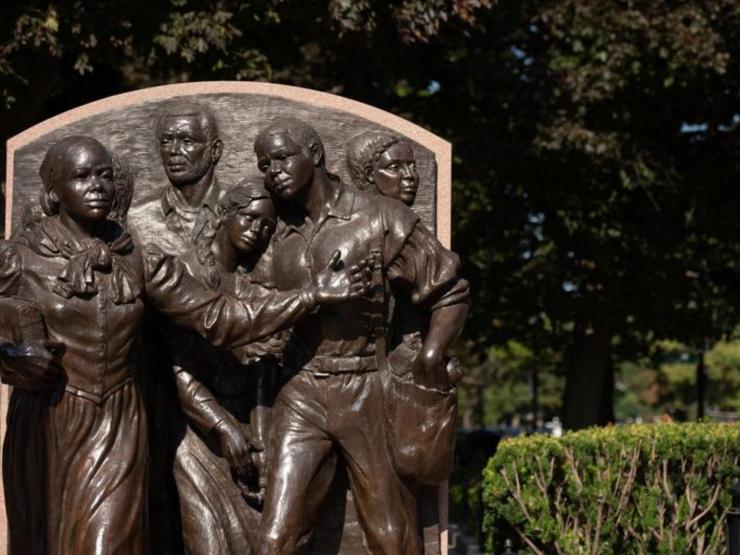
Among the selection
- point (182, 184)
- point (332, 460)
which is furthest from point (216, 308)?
point (332, 460)

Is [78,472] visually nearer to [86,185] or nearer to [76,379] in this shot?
[76,379]

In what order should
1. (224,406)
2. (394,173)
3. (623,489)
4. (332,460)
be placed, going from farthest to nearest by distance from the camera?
(623,489) → (394,173) → (224,406) → (332,460)

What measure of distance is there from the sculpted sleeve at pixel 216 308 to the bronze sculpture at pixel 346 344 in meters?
0.34

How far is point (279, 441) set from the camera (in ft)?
26.1

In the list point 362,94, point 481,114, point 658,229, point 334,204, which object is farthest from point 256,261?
point 658,229

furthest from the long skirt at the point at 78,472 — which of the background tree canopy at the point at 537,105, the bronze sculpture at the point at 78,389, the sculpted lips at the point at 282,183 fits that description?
the background tree canopy at the point at 537,105

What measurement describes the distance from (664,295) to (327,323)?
43.2 ft

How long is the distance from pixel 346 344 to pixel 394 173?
1.03 metres

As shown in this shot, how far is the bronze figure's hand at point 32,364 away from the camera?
7.04m

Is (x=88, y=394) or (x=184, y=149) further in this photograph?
(x=184, y=149)

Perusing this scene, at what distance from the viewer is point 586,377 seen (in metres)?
22.3

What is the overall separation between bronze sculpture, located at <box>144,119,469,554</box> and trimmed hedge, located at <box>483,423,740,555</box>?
151 inches

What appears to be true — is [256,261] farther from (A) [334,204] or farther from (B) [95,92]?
(B) [95,92]

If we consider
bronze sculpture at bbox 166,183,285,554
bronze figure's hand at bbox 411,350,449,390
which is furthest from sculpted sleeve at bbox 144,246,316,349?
bronze figure's hand at bbox 411,350,449,390
